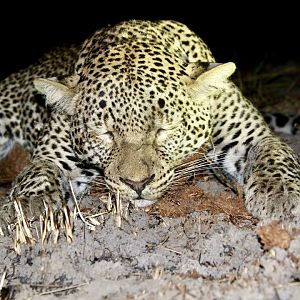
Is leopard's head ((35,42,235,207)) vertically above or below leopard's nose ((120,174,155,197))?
above

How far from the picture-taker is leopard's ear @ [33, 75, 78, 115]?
646cm

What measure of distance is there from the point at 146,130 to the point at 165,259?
117 centimetres

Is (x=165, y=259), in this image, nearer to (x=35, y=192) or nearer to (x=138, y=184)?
(x=138, y=184)

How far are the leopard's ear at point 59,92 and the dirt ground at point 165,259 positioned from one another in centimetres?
107

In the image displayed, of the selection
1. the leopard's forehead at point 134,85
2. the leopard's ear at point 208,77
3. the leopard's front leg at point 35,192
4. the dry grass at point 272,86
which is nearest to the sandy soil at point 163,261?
the leopard's front leg at point 35,192

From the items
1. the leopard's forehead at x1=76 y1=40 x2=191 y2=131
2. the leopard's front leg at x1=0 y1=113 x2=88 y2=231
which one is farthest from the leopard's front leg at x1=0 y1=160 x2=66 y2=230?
the leopard's forehead at x1=76 y1=40 x2=191 y2=131

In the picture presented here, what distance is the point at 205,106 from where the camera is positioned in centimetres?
656

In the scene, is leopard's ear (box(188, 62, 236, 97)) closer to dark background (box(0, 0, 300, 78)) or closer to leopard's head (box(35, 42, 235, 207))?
leopard's head (box(35, 42, 235, 207))

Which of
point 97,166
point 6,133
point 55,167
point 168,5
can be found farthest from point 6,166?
point 168,5

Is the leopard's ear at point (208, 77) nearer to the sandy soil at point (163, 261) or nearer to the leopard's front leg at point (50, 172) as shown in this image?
the sandy soil at point (163, 261)

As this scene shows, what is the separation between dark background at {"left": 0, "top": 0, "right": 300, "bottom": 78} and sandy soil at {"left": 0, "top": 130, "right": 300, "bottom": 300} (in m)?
8.20

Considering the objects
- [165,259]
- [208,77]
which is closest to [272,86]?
[208,77]

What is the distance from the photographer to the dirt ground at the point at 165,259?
4398mm

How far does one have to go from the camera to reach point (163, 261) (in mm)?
5090
